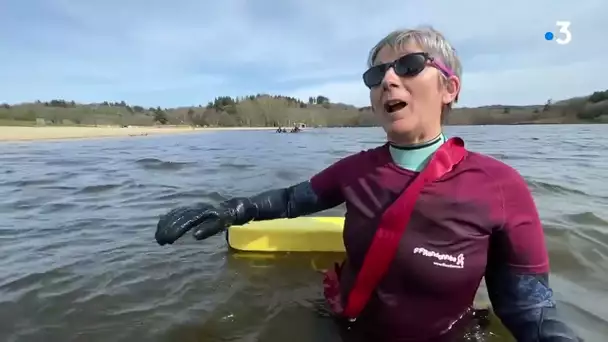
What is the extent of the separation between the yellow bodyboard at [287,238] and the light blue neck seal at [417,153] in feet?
7.92

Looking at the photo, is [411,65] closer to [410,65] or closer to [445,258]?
[410,65]

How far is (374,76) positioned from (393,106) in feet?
0.56

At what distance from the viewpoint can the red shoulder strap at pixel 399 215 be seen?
1.91 metres

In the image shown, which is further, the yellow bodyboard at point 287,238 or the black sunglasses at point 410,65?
the yellow bodyboard at point 287,238

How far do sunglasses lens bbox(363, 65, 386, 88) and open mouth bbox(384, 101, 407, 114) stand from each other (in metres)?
0.12

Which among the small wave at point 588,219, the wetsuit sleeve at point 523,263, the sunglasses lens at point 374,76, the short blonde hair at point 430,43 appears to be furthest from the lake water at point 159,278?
the short blonde hair at point 430,43

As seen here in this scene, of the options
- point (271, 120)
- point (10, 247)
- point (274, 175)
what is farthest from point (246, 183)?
point (271, 120)

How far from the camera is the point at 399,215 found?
6.30 feet

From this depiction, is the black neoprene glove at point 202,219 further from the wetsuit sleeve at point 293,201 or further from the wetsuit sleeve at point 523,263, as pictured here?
the wetsuit sleeve at point 523,263

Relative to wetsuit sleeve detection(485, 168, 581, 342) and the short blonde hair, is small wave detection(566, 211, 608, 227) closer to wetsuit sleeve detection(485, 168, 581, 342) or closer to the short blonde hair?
wetsuit sleeve detection(485, 168, 581, 342)

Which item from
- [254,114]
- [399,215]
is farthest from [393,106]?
[254,114]

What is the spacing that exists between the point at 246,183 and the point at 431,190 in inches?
316

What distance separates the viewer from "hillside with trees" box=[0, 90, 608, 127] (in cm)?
8244

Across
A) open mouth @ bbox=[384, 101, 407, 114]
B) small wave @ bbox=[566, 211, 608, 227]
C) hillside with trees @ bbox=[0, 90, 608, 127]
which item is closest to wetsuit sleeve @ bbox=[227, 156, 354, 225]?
open mouth @ bbox=[384, 101, 407, 114]
